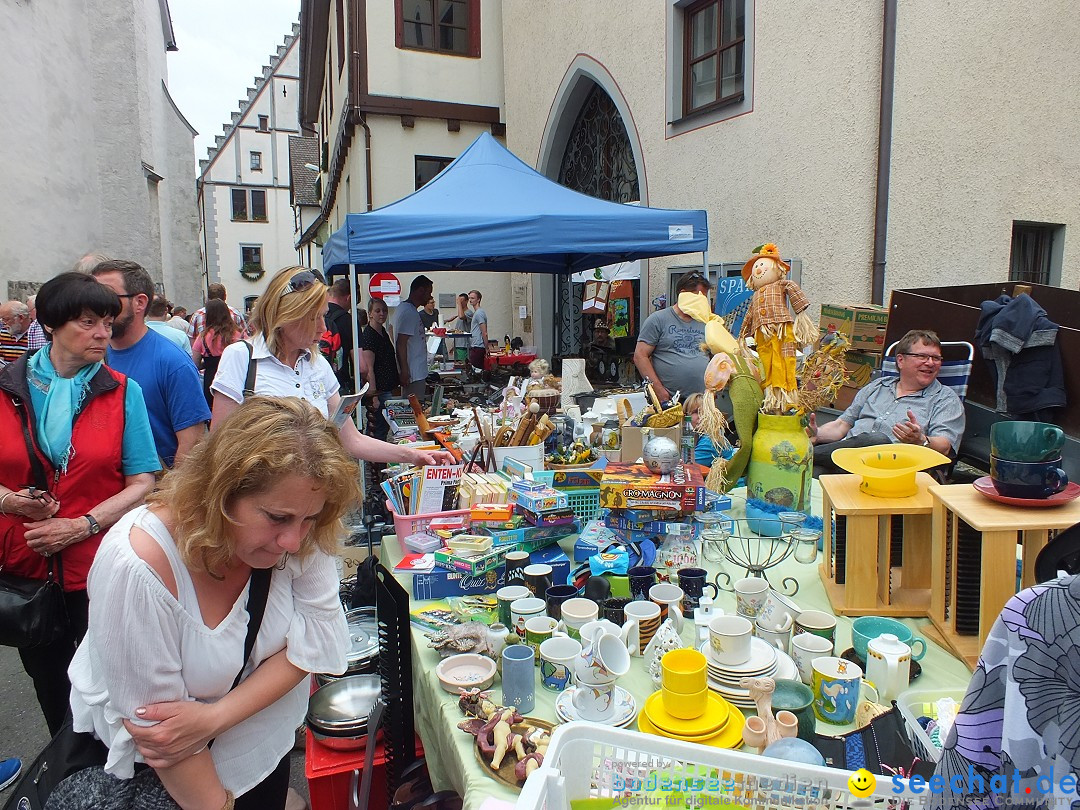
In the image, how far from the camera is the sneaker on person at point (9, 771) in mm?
2521

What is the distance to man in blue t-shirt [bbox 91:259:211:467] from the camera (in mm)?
2490

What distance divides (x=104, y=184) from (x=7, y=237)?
4223 mm

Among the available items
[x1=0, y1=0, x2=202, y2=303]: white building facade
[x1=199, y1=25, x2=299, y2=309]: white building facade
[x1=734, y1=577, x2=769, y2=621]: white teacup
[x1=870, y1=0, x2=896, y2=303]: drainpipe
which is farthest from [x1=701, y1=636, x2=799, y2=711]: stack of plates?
A: [x1=199, y1=25, x2=299, y2=309]: white building facade

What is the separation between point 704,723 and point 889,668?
496 mm

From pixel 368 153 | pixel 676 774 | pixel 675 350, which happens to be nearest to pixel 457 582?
pixel 676 774

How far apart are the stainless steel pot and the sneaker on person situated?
1.45 m

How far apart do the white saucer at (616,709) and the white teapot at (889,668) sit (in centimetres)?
58

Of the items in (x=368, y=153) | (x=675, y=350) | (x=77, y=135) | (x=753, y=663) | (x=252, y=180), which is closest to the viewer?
A: (x=753, y=663)

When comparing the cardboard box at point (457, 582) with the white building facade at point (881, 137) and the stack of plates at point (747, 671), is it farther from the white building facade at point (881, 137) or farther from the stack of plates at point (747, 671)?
the white building facade at point (881, 137)

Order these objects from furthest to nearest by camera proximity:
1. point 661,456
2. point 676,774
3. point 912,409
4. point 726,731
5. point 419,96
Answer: point 419,96 → point 912,409 → point 661,456 → point 726,731 → point 676,774

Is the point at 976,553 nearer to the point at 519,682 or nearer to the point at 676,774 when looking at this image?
the point at 676,774

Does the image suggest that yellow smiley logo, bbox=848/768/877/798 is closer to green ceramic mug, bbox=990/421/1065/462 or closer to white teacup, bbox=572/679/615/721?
white teacup, bbox=572/679/615/721

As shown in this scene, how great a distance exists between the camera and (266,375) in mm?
2656

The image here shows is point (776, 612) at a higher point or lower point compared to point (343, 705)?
higher
